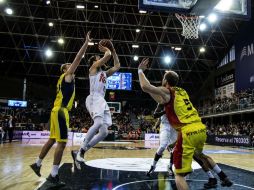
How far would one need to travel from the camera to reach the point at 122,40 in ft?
104

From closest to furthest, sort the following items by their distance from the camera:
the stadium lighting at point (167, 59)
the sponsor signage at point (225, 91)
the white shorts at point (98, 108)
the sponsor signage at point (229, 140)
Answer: the white shorts at point (98, 108) < the sponsor signage at point (229, 140) < the sponsor signage at point (225, 91) < the stadium lighting at point (167, 59)

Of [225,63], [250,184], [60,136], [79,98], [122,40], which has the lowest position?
[250,184]

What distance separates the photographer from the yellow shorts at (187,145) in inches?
157

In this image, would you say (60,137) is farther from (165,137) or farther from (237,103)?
(237,103)

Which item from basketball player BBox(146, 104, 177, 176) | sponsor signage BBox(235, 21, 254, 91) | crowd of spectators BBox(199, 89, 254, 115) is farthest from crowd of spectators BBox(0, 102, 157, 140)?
basketball player BBox(146, 104, 177, 176)

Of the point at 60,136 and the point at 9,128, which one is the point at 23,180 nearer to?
the point at 60,136

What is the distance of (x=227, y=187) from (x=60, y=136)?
2.96 metres

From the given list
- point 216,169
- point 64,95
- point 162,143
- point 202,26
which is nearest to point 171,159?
point 162,143

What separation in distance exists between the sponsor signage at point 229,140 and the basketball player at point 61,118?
16.3 m

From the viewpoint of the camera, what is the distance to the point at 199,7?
8.88 m

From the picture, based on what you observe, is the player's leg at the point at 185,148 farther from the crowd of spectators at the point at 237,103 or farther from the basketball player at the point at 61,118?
the crowd of spectators at the point at 237,103

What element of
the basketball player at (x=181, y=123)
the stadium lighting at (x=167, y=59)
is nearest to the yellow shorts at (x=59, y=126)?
the basketball player at (x=181, y=123)

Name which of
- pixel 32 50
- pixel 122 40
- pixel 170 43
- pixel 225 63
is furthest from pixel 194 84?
pixel 32 50

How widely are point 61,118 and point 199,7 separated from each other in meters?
5.34
